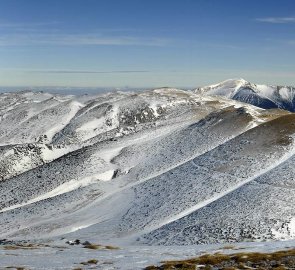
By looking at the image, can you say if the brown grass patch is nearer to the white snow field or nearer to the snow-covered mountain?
the white snow field

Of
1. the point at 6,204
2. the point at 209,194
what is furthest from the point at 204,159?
the point at 6,204

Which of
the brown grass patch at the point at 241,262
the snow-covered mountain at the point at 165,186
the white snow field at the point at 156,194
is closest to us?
the brown grass patch at the point at 241,262

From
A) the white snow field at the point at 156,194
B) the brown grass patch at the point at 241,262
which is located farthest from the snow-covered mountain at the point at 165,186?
the brown grass patch at the point at 241,262

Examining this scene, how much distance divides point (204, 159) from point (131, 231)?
28.9 meters

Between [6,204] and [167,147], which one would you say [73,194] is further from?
[167,147]

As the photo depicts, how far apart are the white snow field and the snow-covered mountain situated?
17 centimetres

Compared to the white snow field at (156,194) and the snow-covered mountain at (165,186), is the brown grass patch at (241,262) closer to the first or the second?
the white snow field at (156,194)

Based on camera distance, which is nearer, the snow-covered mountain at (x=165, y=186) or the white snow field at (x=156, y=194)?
the white snow field at (x=156, y=194)

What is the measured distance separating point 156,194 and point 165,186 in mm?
2931

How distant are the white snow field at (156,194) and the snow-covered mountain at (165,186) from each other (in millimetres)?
173

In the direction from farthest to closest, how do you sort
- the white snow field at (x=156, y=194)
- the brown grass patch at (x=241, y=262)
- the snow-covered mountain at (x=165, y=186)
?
the snow-covered mountain at (x=165, y=186) < the white snow field at (x=156, y=194) < the brown grass patch at (x=241, y=262)

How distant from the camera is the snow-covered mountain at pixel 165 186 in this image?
51250mm

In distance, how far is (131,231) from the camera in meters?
54.7

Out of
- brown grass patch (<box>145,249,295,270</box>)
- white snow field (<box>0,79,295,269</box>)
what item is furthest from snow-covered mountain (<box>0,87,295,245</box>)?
brown grass patch (<box>145,249,295,270</box>)
